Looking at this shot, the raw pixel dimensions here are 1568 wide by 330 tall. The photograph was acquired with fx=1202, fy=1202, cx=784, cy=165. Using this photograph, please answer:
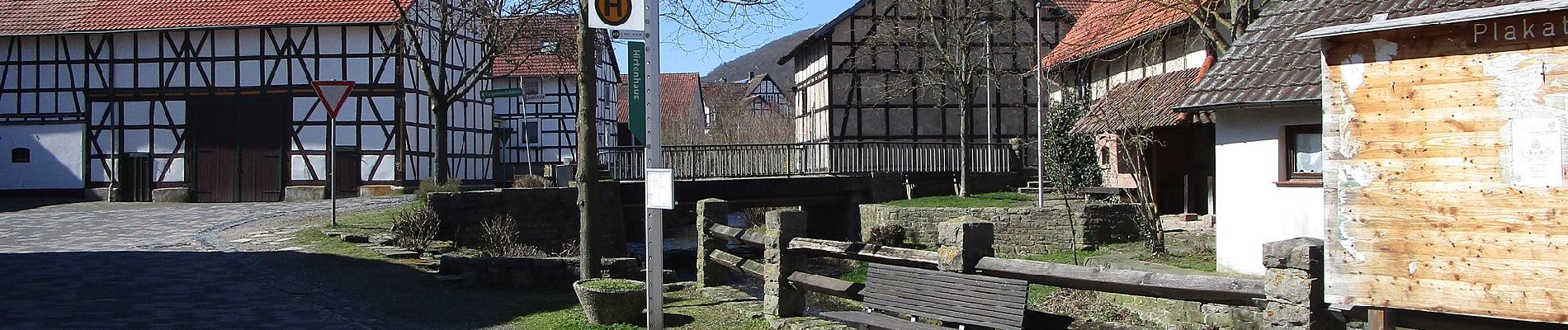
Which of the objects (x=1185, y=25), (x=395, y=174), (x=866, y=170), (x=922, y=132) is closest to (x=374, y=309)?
(x=1185, y=25)

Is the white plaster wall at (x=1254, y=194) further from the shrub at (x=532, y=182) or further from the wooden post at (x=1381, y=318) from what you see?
the shrub at (x=532, y=182)

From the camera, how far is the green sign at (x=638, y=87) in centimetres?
967

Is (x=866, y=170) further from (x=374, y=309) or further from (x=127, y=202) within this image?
(x=374, y=309)

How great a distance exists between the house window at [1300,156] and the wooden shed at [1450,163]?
23.8ft


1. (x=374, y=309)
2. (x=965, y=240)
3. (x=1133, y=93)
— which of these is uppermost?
(x=1133, y=93)

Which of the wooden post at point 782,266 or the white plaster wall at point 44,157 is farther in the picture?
the white plaster wall at point 44,157

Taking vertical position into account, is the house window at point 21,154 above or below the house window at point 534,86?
below

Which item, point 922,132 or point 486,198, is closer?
point 486,198

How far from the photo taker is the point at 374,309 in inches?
446

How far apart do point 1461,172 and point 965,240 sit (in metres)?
3.44

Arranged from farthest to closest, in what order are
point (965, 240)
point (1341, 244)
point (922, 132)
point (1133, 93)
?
point (922, 132) → point (1133, 93) → point (965, 240) → point (1341, 244)

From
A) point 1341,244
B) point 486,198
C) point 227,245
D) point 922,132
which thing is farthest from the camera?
point 922,132

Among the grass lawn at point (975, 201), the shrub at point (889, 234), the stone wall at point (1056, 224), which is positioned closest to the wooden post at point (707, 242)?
the stone wall at point (1056, 224)

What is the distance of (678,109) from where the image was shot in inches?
2751
